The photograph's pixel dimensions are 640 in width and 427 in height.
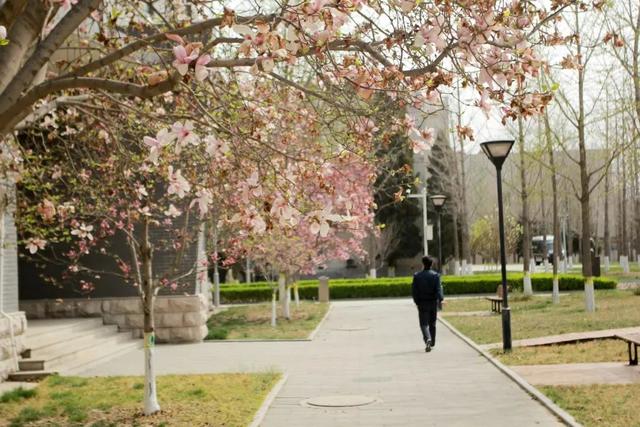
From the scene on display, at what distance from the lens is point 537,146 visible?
89.1 ft

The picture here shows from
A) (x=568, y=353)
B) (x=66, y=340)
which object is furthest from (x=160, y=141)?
(x=66, y=340)

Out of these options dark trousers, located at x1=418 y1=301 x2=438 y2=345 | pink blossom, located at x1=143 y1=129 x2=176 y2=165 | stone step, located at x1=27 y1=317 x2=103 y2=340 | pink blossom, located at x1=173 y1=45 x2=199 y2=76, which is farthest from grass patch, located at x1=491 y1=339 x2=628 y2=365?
pink blossom, located at x1=173 y1=45 x2=199 y2=76

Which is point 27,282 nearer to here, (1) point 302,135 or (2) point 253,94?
(1) point 302,135

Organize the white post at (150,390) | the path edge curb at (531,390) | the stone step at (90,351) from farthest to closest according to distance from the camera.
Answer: the stone step at (90,351) → the white post at (150,390) → the path edge curb at (531,390)

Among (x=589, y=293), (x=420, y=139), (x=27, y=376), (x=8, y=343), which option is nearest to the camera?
(x=420, y=139)

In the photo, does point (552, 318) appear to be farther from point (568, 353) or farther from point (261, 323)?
point (261, 323)

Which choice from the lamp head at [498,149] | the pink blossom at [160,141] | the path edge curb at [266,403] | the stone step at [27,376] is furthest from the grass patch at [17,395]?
the lamp head at [498,149]

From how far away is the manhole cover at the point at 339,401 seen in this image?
34.8 ft

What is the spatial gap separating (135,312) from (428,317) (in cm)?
727

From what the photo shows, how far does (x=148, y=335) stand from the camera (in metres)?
10.7

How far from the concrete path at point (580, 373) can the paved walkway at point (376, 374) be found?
0.44m

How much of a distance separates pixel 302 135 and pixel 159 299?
8.39m

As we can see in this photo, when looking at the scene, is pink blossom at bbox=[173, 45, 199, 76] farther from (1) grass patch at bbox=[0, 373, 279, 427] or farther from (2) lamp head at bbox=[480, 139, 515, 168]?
(2) lamp head at bbox=[480, 139, 515, 168]

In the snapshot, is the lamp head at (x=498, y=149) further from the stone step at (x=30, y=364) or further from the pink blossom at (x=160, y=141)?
the pink blossom at (x=160, y=141)
